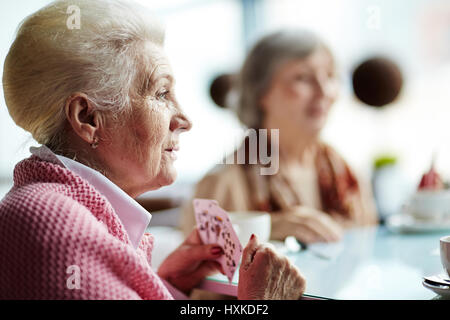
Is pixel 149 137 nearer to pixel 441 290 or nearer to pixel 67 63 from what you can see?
pixel 67 63

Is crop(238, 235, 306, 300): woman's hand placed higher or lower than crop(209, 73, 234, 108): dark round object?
lower

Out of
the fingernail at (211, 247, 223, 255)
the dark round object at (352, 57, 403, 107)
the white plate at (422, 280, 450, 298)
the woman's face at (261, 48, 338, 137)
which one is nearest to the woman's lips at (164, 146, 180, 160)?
the fingernail at (211, 247, 223, 255)

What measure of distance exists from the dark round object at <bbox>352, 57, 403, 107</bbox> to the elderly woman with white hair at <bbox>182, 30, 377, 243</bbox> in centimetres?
104

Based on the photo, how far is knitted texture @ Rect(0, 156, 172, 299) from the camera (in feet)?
1.64

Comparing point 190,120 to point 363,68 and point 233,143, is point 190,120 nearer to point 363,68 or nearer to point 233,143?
point 233,143

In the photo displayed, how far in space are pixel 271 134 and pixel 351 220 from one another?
0.45 meters

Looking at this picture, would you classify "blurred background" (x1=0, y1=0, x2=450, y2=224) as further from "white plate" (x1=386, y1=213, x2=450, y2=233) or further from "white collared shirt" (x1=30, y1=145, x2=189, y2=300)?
"white collared shirt" (x1=30, y1=145, x2=189, y2=300)

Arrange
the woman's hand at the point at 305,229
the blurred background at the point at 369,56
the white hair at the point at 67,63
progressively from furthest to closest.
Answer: the blurred background at the point at 369,56 < the woman's hand at the point at 305,229 < the white hair at the point at 67,63

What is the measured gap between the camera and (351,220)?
158 cm

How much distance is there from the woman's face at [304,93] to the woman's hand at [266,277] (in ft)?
3.09

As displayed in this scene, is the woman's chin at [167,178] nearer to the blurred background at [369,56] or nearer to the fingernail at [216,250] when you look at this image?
the fingernail at [216,250]

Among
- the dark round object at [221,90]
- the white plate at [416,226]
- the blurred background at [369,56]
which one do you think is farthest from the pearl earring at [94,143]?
the dark round object at [221,90]

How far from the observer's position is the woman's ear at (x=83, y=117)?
2.12 ft
